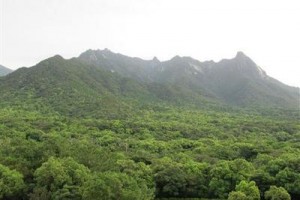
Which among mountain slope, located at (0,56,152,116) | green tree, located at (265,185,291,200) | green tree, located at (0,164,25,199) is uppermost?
mountain slope, located at (0,56,152,116)

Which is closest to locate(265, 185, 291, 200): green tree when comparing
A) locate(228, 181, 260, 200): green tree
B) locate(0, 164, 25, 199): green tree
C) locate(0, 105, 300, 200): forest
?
locate(0, 105, 300, 200): forest

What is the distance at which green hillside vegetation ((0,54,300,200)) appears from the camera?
51250mm

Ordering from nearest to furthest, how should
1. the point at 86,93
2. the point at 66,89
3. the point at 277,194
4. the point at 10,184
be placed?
the point at 10,184 < the point at 277,194 < the point at 66,89 < the point at 86,93

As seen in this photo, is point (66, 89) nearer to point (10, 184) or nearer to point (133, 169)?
point (133, 169)

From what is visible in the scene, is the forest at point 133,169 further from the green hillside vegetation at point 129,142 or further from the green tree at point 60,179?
the green hillside vegetation at point 129,142

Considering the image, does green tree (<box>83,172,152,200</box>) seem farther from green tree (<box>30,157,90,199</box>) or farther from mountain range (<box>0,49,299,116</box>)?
mountain range (<box>0,49,299,116</box>)

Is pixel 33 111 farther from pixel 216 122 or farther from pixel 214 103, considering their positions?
pixel 214 103

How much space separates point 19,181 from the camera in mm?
50875

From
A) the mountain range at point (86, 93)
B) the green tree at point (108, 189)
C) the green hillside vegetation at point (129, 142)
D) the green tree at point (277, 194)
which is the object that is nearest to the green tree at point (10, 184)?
the green hillside vegetation at point (129, 142)

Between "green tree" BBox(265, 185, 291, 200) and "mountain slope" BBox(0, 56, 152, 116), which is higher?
"mountain slope" BBox(0, 56, 152, 116)

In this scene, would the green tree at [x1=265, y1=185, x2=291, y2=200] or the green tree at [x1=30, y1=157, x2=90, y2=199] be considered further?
the green tree at [x1=265, y1=185, x2=291, y2=200]

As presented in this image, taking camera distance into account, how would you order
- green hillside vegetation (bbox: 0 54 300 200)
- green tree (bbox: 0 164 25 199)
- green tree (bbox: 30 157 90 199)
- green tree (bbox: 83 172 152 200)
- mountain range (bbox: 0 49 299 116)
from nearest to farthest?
green tree (bbox: 83 172 152 200) → green tree (bbox: 30 157 90 199) → green tree (bbox: 0 164 25 199) → green hillside vegetation (bbox: 0 54 300 200) → mountain range (bbox: 0 49 299 116)

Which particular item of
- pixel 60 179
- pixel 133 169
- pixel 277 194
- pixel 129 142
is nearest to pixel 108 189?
pixel 60 179

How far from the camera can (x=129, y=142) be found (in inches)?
3629
